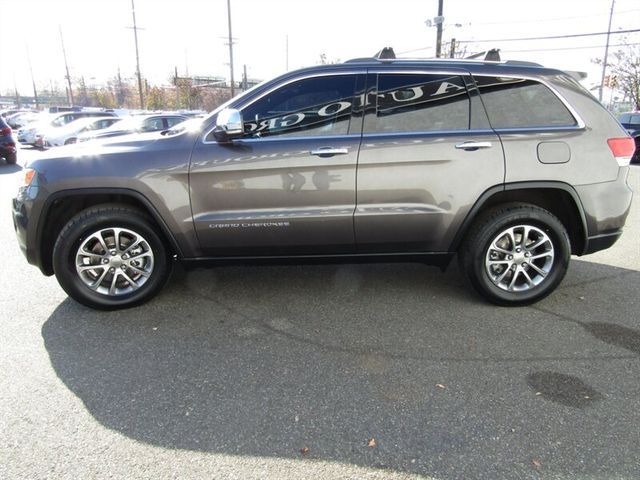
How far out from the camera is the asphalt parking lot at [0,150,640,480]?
83.7 inches

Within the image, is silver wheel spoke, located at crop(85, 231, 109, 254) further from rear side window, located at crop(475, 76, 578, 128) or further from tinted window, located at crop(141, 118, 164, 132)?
tinted window, located at crop(141, 118, 164, 132)

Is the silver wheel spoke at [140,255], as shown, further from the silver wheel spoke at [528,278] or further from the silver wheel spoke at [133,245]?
the silver wheel spoke at [528,278]

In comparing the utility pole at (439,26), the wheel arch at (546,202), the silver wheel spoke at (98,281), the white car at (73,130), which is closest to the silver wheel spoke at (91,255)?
the silver wheel spoke at (98,281)

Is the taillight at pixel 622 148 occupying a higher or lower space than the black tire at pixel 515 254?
higher

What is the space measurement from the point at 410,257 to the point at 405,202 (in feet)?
1.60

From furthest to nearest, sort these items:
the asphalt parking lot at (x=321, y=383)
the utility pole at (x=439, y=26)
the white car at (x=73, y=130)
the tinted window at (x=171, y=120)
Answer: the utility pole at (x=439, y=26) < the white car at (x=73, y=130) < the tinted window at (x=171, y=120) < the asphalt parking lot at (x=321, y=383)

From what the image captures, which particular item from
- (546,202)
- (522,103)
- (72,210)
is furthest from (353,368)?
(72,210)

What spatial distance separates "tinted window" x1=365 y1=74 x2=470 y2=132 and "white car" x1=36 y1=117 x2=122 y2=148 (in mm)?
13554

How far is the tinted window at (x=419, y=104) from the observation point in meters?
3.52

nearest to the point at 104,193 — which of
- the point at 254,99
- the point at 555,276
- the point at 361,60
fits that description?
the point at 254,99

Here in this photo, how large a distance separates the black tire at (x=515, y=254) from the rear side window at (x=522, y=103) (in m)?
0.68

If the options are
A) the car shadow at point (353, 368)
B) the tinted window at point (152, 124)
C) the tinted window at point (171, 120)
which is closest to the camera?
the car shadow at point (353, 368)

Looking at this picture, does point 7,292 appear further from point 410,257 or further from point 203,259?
point 410,257

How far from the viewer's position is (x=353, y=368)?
112 inches
